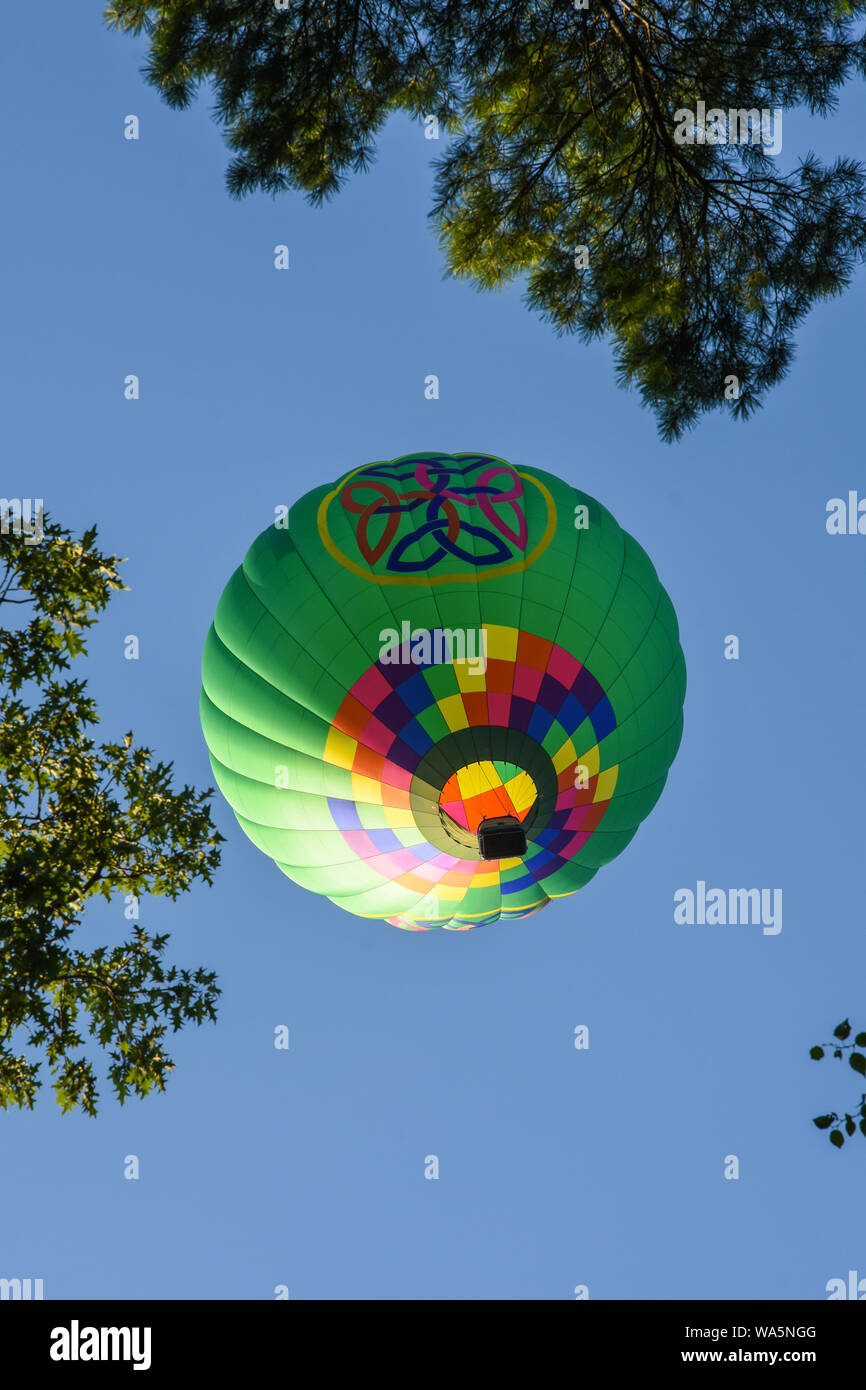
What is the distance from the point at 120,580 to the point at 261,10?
529cm

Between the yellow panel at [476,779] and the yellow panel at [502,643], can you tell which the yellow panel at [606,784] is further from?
the yellow panel at [502,643]

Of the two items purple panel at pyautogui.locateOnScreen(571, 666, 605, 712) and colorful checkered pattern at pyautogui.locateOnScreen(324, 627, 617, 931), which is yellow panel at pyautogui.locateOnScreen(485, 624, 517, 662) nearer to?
colorful checkered pattern at pyautogui.locateOnScreen(324, 627, 617, 931)

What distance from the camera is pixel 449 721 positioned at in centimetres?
895

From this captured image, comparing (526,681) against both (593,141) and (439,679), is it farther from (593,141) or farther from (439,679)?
(593,141)

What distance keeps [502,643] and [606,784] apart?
2.18m

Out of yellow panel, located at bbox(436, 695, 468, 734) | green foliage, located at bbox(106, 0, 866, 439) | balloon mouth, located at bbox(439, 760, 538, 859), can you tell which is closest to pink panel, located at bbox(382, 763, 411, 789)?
balloon mouth, located at bbox(439, 760, 538, 859)

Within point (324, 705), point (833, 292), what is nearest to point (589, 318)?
point (833, 292)

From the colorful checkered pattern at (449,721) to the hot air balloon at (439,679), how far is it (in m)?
0.02

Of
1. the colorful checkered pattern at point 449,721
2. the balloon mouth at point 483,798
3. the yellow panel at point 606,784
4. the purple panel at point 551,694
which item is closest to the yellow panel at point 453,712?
the colorful checkered pattern at point 449,721

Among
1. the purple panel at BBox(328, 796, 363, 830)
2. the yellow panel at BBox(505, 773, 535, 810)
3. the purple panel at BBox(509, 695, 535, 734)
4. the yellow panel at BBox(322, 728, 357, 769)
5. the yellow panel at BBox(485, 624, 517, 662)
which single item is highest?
the yellow panel at BBox(485, 624, 517, 662)

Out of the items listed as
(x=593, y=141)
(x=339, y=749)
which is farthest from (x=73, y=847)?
(x=593, y=141)

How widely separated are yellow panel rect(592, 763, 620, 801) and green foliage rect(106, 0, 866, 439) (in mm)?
3711

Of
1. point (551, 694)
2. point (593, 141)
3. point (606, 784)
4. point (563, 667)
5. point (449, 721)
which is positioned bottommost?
point (606, 784)

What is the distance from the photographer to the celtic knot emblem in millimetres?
9023
